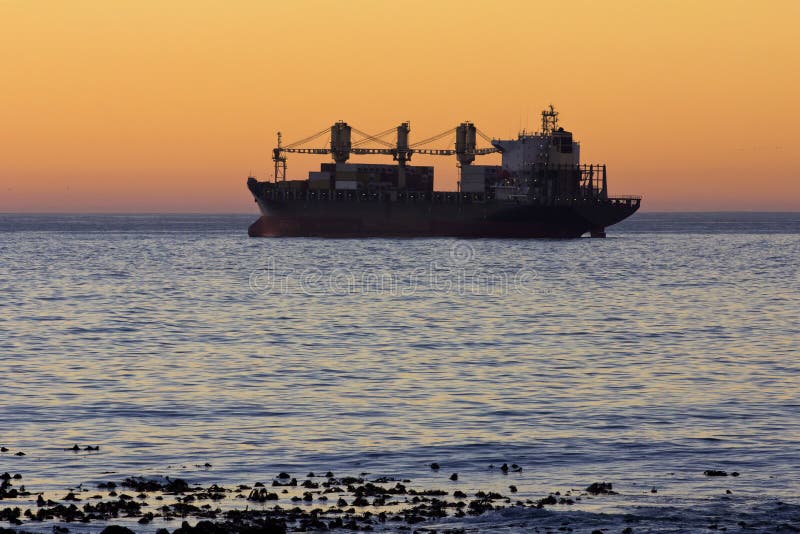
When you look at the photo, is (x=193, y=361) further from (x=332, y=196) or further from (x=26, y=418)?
(x=332, y=196)

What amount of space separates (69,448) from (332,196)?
16615 centimetres

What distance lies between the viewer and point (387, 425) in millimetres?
27719

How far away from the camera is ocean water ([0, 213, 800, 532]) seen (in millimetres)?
22203

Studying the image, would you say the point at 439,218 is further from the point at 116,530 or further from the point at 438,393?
the point at 116,530

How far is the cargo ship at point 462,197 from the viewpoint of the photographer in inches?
7052

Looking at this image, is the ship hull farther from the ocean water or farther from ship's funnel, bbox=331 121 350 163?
the ocean water

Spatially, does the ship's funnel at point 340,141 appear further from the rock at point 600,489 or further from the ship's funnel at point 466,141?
the rock at point 600,489

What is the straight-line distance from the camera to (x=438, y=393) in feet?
108

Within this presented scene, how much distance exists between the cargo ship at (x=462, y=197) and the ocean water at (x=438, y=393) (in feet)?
330

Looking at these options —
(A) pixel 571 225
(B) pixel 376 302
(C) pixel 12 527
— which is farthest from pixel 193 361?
(A) pixel 571 225

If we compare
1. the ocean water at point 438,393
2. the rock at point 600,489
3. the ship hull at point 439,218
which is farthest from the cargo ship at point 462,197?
the rock at point 600,489

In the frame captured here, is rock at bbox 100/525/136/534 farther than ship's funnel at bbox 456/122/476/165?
No

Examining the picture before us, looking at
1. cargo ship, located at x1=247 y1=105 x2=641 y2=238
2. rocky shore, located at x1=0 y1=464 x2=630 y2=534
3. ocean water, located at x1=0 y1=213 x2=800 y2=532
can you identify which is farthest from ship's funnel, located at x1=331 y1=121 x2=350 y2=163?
rocky shore, located at x1=0 y1=464 x2=630 y2=534

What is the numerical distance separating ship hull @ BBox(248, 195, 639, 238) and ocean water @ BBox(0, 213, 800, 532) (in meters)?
99.4
